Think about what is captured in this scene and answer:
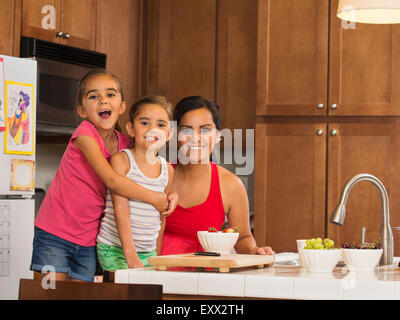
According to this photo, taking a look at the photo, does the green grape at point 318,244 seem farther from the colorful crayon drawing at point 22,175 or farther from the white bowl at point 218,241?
the colorful crayon drawing at point 22,175

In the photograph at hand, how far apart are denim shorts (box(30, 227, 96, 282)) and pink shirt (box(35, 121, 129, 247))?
22mm

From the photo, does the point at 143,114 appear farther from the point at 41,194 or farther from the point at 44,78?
the point at 41,194

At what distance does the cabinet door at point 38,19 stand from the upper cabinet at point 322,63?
1.05m

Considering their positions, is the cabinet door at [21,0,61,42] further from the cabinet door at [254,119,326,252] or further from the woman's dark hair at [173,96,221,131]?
the woman's dark hair at [173,96,221,131]

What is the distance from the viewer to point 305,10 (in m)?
3.32

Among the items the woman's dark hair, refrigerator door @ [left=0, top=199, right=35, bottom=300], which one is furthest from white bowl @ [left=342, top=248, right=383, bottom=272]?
refrigerator door @ [left=0, top=199, right=35, bottom=300]

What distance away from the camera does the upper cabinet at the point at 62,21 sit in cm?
305

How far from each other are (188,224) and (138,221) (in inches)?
9.0

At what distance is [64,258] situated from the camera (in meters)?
1.90

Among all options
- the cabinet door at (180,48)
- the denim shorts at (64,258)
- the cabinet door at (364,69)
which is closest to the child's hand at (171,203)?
the denim shorts at (64,258)
